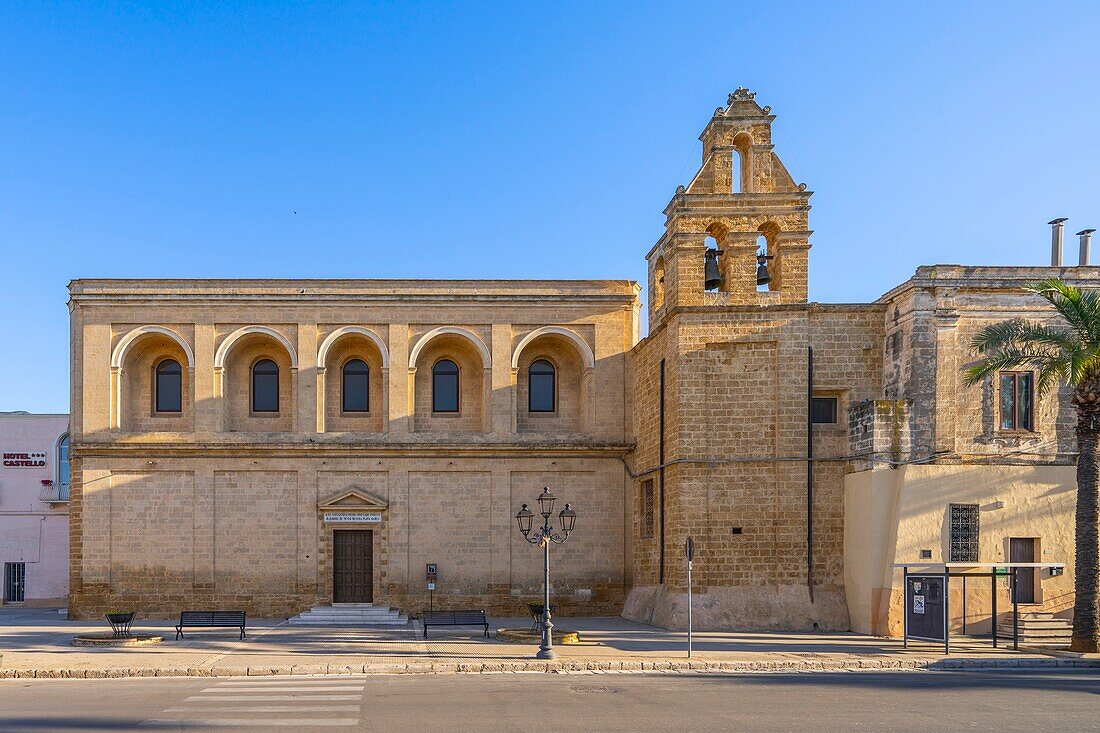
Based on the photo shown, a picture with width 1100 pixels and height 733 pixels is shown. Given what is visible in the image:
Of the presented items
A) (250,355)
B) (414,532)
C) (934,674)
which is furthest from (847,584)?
(250,355)

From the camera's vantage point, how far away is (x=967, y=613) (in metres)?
22.4

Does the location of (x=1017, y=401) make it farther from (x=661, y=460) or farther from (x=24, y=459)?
(x=24, y=459)

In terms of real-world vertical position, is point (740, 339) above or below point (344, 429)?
above

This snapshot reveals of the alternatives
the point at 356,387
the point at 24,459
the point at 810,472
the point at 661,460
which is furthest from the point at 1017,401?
the point at 24,459

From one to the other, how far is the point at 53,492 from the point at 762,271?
26.8 meters

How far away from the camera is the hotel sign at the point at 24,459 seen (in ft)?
117

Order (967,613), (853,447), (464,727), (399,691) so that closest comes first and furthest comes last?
→ (464,727) < (399,691) < (967,613) < (853,447)

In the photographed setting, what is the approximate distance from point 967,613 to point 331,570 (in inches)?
Answer: 668

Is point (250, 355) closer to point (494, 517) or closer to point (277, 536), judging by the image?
point (277, 536)

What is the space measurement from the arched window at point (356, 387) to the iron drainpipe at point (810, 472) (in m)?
13.0

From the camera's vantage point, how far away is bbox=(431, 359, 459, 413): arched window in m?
29.5

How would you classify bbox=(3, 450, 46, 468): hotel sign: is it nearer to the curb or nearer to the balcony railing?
the balcony railing

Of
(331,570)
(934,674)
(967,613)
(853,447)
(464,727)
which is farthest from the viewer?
(331,570)

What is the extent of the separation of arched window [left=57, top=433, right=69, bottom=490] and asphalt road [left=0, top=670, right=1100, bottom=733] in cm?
2034
